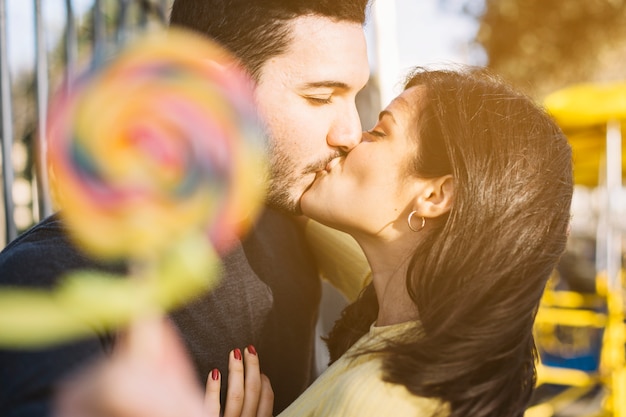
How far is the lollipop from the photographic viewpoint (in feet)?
4.43

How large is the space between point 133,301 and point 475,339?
76cm

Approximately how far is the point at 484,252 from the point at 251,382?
2.10ft

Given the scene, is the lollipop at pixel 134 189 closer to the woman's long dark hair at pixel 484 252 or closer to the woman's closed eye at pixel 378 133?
the woman's closed eye at pixel 378 133

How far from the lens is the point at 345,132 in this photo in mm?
1840

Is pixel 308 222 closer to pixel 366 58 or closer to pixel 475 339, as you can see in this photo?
pixel 366 58

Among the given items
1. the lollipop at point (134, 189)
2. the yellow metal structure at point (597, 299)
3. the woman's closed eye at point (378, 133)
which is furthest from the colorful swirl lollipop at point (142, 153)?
the yellow metal structure at point (597, 299)

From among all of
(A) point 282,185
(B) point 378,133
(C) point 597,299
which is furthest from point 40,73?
(C) point 597,299

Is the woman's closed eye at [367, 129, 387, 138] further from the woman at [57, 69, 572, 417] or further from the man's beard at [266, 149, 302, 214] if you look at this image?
the man's beard at [266, 149, 302, 214]

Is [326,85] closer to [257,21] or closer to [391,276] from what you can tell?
[257,21]

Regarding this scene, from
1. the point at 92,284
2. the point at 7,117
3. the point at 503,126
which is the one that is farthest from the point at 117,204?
the point at 503,126

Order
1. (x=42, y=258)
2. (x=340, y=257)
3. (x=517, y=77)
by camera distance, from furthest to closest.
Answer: (x=517, y=77), (x=340, y=257), (x=42, y=258)

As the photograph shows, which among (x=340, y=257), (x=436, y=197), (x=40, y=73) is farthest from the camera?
(x=340, y=257)

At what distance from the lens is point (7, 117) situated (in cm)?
189

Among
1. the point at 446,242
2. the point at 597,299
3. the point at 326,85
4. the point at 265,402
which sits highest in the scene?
the point at 326,85
